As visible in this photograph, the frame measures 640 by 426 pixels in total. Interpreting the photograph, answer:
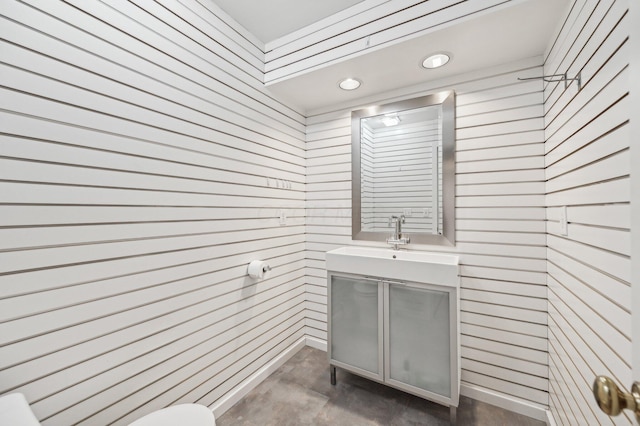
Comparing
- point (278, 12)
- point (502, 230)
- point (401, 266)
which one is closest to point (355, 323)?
point (401, 266)

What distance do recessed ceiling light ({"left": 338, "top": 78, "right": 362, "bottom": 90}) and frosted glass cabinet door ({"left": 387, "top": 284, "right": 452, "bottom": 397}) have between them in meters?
1.63

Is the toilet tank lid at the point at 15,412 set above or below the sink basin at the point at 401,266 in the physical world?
below

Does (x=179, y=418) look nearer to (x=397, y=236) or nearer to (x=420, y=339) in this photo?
(x=420, y=339)

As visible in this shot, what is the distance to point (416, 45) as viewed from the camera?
1713 millimetres

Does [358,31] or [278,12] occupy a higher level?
[278,12]

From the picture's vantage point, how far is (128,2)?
137 centimetres

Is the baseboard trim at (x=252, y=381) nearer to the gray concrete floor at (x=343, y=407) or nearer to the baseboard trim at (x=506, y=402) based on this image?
the gray concrete floor at (x=343, y=407)

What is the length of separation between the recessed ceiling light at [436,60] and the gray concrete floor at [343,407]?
2.43 metres

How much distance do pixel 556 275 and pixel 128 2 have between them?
2777 mm

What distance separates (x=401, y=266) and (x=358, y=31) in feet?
5.37

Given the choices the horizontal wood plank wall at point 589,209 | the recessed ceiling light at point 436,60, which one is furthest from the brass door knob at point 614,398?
the recessed ceiling light at point 436,60

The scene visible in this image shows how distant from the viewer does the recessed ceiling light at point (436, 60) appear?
1.83 m

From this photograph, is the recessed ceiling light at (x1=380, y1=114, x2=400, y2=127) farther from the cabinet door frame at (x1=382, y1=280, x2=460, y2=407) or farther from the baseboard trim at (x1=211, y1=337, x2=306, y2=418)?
the baseboard trim at (x1=211, y1=337, x2=306, y2=418)

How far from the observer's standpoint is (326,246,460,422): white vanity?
1733 mm
